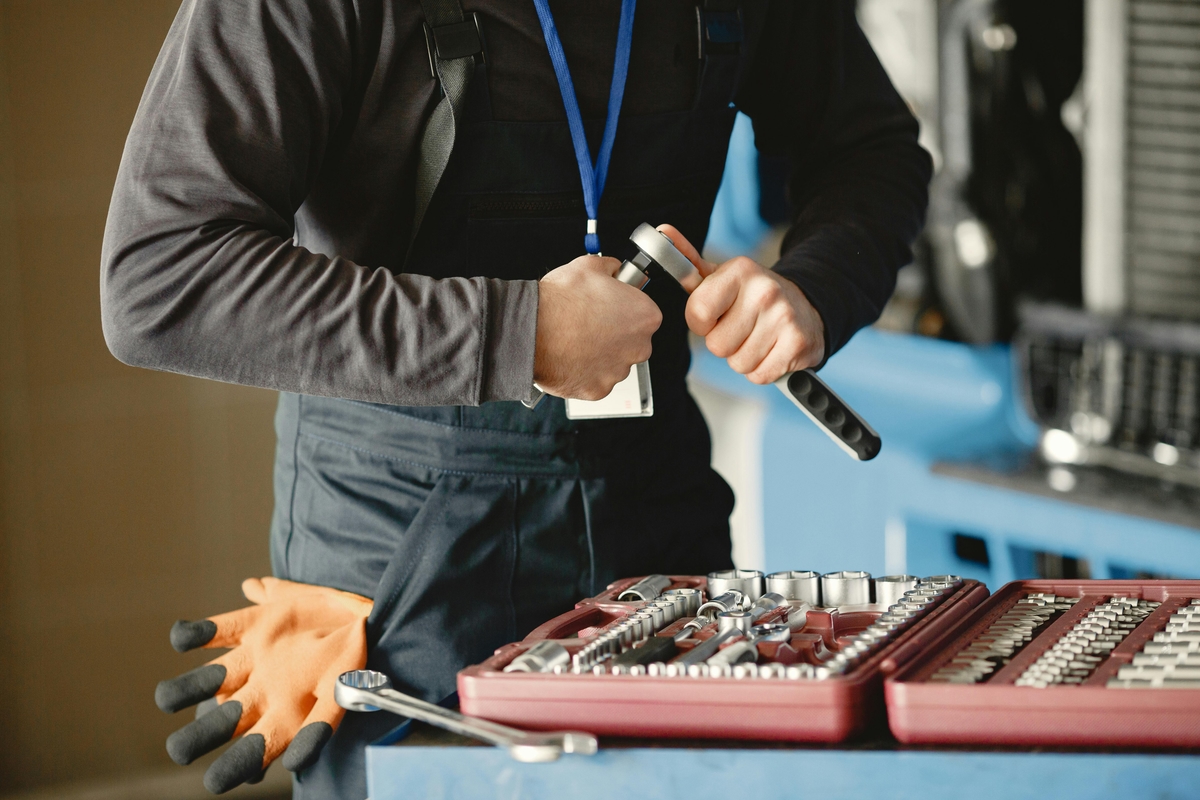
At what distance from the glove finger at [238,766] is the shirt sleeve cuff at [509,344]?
1.12 ft

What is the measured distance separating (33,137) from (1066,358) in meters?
1.93

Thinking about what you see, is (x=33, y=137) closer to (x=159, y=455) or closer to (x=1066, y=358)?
(x=159, y=455)

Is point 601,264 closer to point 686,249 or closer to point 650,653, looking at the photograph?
point 686,249

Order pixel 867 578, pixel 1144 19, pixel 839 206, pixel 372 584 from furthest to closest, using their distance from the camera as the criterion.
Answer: pixel 1144 19, pixel 839 206, pixel 372 584, pixel 867 578

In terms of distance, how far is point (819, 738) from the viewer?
0.72m

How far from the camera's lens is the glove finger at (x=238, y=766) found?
93 centimetres

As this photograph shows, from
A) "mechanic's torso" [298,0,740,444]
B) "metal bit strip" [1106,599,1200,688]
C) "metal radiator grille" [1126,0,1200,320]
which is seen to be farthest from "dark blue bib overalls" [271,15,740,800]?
"metal radiator grille" [1126,0,1200,320]

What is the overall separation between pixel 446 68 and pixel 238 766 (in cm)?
57

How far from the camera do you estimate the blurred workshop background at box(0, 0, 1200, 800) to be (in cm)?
172

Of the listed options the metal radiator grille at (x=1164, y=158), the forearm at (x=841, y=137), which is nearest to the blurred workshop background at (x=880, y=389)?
the metal radiator grille at (x=1164, y=158)

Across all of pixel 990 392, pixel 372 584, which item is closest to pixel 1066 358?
pixel 990 392

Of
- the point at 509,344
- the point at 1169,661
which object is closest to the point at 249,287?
the point at 509,344

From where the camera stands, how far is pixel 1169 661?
0.75 m

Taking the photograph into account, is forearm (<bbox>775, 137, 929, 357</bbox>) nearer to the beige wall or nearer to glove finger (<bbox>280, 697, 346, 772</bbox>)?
glove finger (<bbox>280, 697, 346, 772</bbox>)
